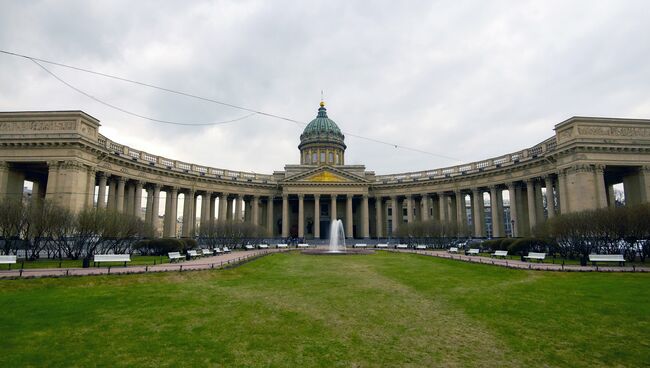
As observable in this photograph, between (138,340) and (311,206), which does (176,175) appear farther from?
(138,340)

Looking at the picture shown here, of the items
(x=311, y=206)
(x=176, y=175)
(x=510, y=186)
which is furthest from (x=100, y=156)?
(x=510, y=186)

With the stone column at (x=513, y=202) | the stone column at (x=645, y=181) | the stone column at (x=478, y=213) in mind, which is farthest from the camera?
the stone column at (x=478, y=213)

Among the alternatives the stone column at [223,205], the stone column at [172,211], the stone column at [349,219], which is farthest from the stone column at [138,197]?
the stone column at [349,219]

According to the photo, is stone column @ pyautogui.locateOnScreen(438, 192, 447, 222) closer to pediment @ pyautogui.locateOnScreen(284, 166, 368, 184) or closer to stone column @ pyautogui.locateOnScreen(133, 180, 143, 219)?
pediment @ pyautogui.locateOnScreen(284, 166, 368, 184)

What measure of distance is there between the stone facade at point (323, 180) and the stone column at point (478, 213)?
0.16 m

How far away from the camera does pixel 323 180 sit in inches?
2847

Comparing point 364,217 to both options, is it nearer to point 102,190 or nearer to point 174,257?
point 102,190

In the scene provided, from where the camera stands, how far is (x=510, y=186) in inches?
2186

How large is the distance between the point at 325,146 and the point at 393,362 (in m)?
79.4

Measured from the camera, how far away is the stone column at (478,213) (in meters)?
60.2

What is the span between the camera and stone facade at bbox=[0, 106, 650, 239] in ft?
131

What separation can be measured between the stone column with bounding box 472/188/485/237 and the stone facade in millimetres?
165

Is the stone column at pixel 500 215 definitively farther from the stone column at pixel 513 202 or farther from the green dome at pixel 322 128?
the green dome at pixel 322 128

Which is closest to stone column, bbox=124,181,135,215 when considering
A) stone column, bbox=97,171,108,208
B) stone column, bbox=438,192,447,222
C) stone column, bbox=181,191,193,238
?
stone column, bbox=97,171,108,208
